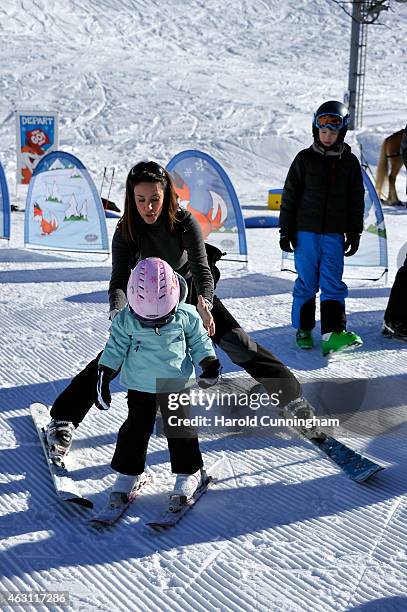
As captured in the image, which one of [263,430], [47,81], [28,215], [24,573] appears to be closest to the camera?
[24,573]

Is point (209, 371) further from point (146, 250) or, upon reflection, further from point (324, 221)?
point (324, 221)

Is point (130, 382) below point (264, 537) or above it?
above

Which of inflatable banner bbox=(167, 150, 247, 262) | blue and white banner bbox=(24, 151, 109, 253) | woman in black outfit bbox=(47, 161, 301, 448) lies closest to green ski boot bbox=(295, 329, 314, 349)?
woman in black outfit bbox=(47, 161, 301, 448)

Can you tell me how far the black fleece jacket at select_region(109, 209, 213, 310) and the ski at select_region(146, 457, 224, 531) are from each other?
843mm

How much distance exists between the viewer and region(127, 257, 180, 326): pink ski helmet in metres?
2.83

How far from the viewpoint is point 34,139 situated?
41.7 feet

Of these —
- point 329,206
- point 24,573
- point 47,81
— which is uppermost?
point 47,81

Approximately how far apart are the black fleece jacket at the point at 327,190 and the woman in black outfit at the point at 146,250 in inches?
59.0

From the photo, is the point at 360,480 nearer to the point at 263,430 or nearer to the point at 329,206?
the point at 263,430

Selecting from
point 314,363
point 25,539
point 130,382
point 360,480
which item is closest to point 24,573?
point 25,539

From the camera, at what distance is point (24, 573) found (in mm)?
2584

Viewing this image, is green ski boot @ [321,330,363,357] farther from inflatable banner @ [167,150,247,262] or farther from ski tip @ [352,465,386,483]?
inflatable banner @ [167,150,247,262]

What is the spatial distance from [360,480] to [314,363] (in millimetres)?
1585

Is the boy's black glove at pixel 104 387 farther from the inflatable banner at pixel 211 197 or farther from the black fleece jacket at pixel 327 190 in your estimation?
the inflatable banner at pixel 211 197
